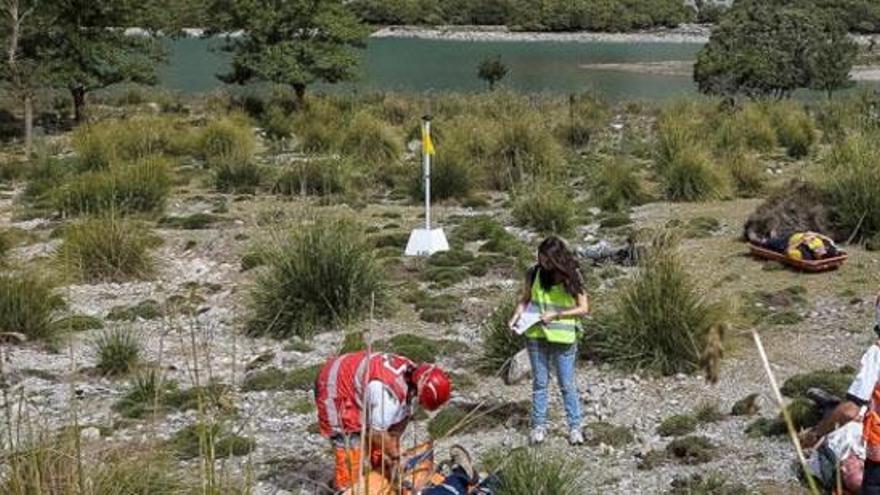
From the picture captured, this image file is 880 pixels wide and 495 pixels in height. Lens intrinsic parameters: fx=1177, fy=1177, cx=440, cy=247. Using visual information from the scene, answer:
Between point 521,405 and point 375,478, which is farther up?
point 375,478

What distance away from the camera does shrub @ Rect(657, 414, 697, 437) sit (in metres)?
7.37

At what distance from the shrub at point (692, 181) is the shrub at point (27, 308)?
29.0ft

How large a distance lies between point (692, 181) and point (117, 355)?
934cm

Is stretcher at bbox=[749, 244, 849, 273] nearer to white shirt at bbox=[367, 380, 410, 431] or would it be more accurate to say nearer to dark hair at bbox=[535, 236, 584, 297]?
dark hair at bbox=[535, 236, 584, 297]

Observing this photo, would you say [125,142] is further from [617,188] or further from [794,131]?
[794,131]

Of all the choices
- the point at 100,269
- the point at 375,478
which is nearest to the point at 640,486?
the point at 375,478

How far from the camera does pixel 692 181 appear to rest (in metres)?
16.1

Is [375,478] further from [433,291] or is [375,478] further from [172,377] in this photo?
[433,291]

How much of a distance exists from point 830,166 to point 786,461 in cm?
904

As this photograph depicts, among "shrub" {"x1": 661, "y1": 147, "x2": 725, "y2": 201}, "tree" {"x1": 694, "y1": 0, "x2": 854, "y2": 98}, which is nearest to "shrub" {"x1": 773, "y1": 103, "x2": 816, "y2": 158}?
"shrub" {"x1": 661, "y1": 147, "x2": 725, "y2": 201}

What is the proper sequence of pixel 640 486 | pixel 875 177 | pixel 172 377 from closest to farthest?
1. pixel 640 486
2. pixel 172 377
3. pixel 875 177

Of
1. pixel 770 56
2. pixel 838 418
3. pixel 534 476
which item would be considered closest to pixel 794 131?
pixel 838 418

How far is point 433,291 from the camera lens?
11523mm

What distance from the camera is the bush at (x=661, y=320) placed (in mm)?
8609
